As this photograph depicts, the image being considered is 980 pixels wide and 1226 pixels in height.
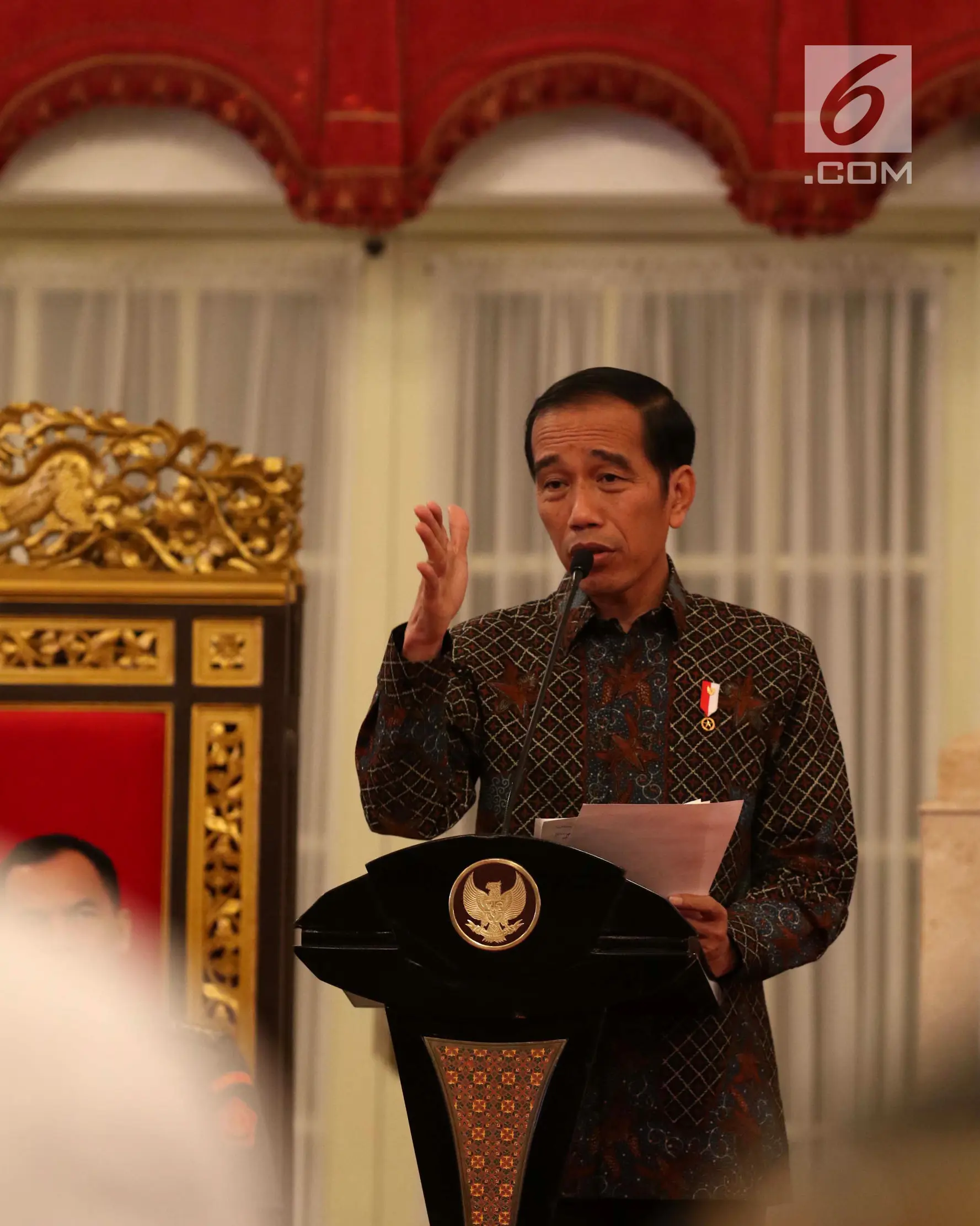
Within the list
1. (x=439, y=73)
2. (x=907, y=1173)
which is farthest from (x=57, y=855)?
(x=907, y=1173)

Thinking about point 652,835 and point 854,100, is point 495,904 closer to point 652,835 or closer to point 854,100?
point 652,835

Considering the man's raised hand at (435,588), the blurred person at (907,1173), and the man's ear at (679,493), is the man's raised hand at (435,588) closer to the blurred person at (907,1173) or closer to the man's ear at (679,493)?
the man's ear at (679,493)

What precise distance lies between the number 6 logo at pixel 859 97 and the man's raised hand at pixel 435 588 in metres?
1.97

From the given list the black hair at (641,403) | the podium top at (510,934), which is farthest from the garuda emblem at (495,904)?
the black hair at (641,403)

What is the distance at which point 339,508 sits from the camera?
3.35 m

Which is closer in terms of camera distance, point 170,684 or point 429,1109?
point 429,1109

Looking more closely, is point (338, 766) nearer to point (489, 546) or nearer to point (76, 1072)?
point (489, 546)

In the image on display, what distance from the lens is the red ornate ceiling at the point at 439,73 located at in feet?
9.88

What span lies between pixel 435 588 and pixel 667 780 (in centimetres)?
33

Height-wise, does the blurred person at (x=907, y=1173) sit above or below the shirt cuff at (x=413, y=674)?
below

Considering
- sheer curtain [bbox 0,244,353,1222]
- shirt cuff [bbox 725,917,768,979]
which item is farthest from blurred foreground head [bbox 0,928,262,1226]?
sheer curtain [bbox 0,244,353,1222]

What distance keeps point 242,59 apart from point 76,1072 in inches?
87.7

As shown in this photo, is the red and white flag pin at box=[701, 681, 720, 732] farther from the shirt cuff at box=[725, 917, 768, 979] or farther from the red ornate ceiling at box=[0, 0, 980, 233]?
the red ornate ceiling at box=[0, 0, 980, 233]

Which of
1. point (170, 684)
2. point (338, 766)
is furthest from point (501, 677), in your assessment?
point (338, 766)
